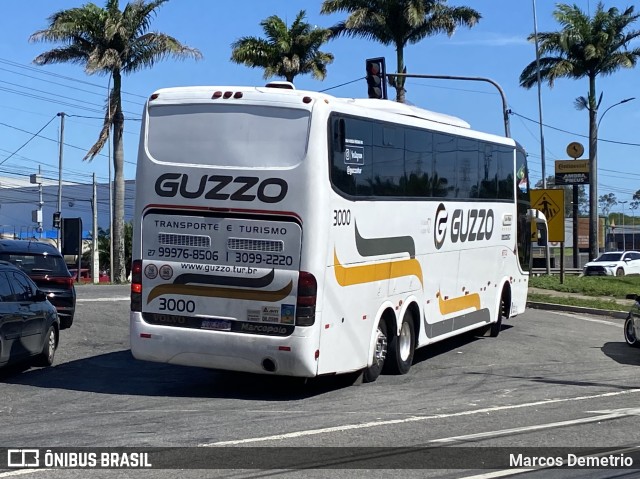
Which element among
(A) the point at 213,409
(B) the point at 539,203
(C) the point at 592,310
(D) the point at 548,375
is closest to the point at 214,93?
(A) the point at 213,409

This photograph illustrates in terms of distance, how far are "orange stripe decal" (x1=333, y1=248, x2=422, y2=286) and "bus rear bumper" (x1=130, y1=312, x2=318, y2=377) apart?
1.09m

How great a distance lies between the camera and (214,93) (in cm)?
1251

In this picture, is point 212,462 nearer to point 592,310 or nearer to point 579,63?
point 592,310

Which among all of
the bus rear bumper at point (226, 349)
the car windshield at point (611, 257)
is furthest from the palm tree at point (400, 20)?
the bus rear bumper at point (226, 349)

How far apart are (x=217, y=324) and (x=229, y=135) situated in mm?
2428

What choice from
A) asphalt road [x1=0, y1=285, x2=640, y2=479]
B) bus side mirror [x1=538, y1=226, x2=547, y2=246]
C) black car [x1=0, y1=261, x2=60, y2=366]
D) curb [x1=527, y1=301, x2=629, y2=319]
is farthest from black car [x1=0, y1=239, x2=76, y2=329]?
curb [x1=527, y1=301, x2=629, y2=319]

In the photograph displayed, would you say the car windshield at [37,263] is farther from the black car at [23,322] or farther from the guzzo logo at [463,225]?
the guzzo logo at [463,225]

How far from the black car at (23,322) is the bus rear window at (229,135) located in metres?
3.17

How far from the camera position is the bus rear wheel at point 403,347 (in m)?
14.4

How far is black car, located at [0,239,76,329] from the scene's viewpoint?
64.1ft

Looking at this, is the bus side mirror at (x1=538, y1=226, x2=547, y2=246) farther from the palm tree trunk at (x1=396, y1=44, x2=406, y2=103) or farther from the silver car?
the palm tree trunk at (x1=396, y1=44, x2=406, y2=103)

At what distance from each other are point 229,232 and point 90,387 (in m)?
3.21
